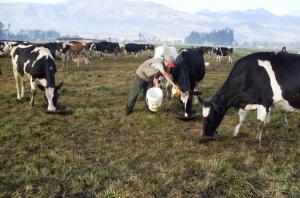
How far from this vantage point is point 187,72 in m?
12.4

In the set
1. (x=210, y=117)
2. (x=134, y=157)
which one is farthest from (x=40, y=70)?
(x=210, y=117)

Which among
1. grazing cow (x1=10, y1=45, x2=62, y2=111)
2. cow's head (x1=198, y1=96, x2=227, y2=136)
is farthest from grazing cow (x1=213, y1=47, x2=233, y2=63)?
cow's head (x1=198, y1=96, x2=227, y2=136)

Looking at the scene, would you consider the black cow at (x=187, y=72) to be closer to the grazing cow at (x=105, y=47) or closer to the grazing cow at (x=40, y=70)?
the grazing cow at (x=40, y=70)

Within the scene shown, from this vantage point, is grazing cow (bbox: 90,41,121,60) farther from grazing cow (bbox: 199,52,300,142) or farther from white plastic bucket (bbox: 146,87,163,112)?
grazing cow (bbox: 199,52,300,142)

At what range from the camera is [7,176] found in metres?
7.08

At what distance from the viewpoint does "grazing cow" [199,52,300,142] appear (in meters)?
9.07

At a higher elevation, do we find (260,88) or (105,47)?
(260,88)

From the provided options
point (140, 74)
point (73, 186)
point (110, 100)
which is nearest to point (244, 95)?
point (140, 74)

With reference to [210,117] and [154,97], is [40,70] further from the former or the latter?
[210,117]

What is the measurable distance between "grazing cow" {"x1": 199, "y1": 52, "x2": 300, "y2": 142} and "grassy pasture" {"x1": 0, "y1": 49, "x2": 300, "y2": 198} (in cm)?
84

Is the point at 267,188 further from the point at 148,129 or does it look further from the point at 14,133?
the point at 14,133

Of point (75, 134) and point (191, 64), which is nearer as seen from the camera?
point (75, 134)

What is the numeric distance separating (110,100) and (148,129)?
4.54m

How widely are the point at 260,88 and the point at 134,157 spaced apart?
3.43 meters
